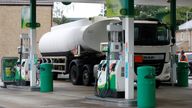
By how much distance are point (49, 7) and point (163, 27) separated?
20.6 metres

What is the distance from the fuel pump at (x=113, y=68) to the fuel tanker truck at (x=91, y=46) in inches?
2.7

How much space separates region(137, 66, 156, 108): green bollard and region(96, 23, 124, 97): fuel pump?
5.85ft

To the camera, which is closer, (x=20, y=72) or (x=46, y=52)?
(x=20, y=72)

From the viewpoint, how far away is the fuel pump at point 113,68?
49.1 feet

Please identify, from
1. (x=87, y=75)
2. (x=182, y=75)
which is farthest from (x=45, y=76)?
(x=182, y=75)

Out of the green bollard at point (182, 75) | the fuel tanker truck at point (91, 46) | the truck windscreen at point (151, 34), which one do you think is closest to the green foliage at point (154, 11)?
the fuel tanker truck at point (91, 46)

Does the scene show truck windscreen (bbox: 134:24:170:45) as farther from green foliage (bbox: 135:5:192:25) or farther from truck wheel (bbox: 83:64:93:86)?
green foliage (bbox: 135:5:192:25)

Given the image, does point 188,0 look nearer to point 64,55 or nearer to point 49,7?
point 64,55

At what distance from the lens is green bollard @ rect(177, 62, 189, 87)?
22125 millimetres

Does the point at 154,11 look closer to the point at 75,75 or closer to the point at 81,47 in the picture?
the point at 75,75

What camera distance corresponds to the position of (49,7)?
39.9 metres

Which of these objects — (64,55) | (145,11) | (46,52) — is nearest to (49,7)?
(46,52)

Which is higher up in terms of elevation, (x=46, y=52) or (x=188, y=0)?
(x=188, y=0)

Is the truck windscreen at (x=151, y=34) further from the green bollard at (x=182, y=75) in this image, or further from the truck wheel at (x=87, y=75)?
the truck wheel at (x=87, y=75)
